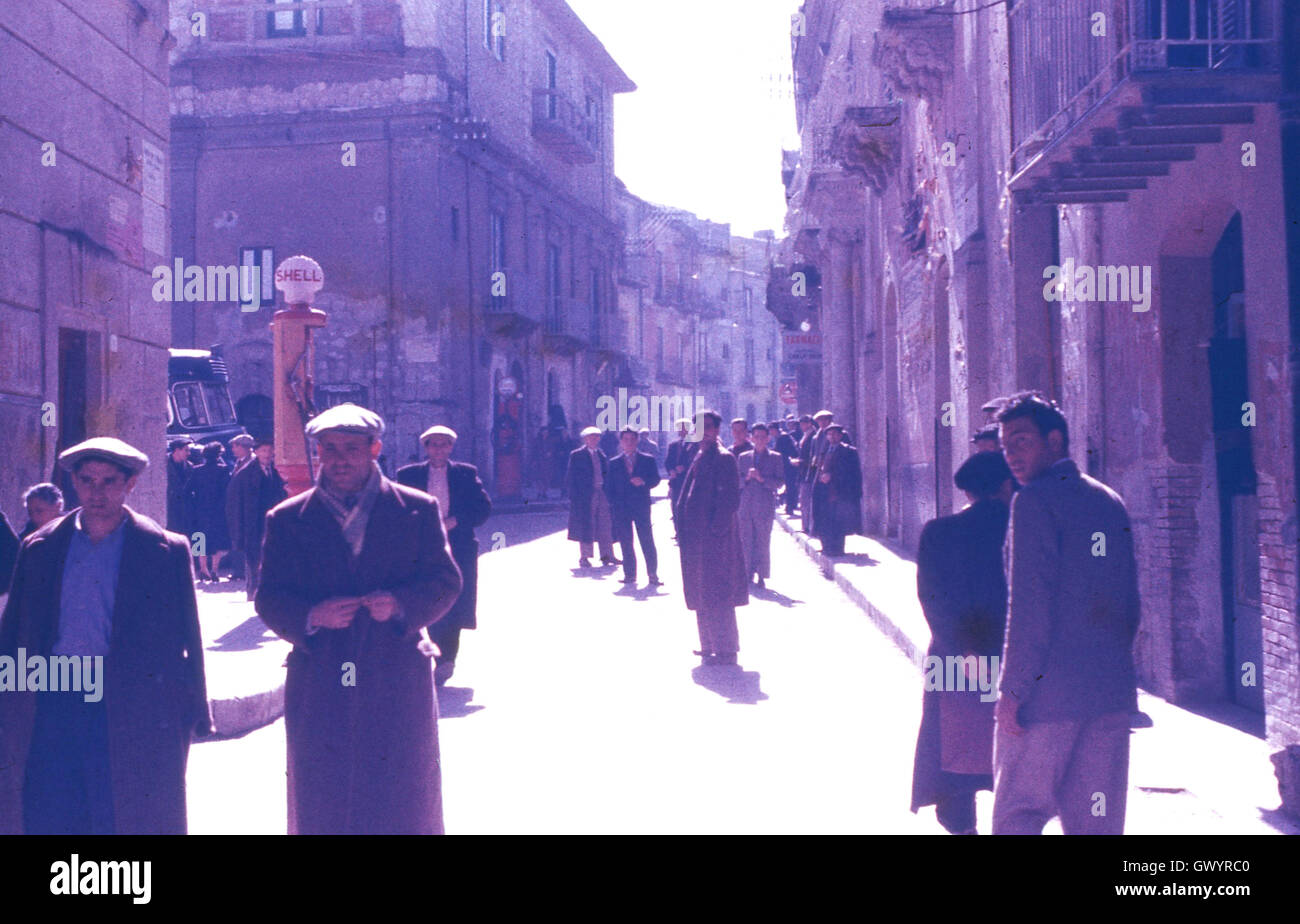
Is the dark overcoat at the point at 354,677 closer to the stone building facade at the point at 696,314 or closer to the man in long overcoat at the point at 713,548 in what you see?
the man in long overcoat at the point at 713,548

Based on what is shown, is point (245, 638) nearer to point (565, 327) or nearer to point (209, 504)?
point (209, 504)

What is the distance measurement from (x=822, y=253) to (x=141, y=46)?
16.4m

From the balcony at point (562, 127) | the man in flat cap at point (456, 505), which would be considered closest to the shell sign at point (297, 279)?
the man in flat cap at point (456, 505)

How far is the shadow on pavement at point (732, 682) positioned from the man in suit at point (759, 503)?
15.3 feet

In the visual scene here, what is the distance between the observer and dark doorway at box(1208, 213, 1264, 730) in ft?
25.8

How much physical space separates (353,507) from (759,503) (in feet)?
33.4

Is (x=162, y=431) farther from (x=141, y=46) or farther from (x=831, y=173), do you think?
(x=831, y=173)

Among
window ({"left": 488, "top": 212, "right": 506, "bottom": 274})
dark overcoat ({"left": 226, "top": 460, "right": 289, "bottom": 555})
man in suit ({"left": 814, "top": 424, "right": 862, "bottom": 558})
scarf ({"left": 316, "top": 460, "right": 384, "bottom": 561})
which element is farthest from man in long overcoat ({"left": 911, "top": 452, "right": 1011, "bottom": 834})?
window ({"left": 488, "top": 212, "right": 506, "bottom": 274})

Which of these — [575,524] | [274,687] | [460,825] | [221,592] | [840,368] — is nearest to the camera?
[460,825]

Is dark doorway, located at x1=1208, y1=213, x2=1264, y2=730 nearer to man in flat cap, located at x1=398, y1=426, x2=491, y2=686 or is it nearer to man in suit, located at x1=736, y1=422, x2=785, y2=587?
man in flat cap, located at x1=398, y1=426, x2=491, y2=686

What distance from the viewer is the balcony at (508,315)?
105ft

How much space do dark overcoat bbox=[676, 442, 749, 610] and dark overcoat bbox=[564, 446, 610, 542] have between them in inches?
267

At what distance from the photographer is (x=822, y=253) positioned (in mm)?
25922
